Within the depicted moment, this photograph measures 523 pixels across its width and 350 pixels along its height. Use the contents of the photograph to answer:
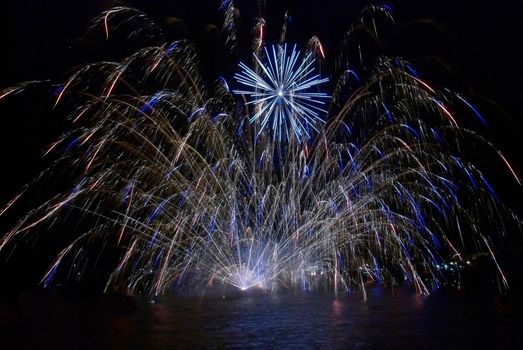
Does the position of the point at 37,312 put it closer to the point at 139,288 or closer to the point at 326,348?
the point at 326,348

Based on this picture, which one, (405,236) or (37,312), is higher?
(405,236)

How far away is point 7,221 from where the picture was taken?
3491 centimetres

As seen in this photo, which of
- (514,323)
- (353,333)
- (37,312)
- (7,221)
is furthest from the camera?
(7,221)

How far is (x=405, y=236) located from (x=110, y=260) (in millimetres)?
23575

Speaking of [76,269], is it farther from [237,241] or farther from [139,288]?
[237,241]

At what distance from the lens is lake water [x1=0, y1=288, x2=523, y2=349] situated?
11875mm

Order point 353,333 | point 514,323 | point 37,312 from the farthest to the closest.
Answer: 1. point 37,312
2. point 514,323
3. point 353,333

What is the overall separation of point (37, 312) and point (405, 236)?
616 inches

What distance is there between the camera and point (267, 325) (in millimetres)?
14891

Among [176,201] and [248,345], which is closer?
[248,345]

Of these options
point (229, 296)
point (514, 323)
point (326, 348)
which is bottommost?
point (326, 348)

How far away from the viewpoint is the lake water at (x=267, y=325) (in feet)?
39.0

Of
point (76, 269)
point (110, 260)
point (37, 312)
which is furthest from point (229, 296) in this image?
point (76, 269)

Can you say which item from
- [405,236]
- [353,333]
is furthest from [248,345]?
[405,236]
